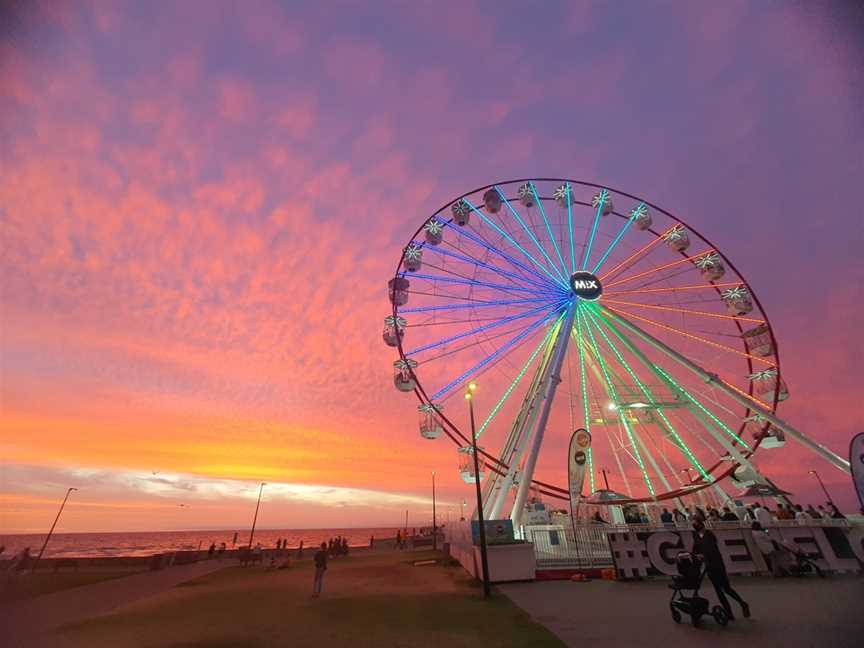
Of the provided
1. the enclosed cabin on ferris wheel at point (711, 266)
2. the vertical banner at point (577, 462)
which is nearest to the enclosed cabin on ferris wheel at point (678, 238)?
the enclosed cabin on ferris wheel at point (711, 266)

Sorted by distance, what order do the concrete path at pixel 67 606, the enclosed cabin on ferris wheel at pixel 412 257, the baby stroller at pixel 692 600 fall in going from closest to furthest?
the baby stroller at pixel 692 600, the concrete path at pixel 67 606, the enclosed cabin on ferris wheel at pixel 412 257

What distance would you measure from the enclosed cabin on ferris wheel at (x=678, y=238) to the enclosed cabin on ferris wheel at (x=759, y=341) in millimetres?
6105

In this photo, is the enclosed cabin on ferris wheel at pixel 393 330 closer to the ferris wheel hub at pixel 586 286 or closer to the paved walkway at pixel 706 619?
the ferris wheel hub at pixel 586 286

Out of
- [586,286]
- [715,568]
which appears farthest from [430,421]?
[715,568]

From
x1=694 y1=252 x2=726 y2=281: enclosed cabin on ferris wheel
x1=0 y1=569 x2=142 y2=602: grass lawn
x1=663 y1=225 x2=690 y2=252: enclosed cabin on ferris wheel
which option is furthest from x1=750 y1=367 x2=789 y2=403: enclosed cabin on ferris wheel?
x1=0 y1=569 x2=142 y2=602: grass lawn

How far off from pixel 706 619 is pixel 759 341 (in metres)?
20.6

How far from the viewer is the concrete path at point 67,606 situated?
8.87 m

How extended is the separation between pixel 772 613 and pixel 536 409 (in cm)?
1117

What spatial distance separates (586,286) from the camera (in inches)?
871

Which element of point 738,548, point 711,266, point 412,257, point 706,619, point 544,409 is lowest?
point 706,619

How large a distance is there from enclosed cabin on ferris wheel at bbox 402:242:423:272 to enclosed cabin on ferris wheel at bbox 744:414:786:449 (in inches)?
786

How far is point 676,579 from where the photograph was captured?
7754 millimetres

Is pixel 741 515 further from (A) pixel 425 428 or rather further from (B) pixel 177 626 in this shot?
(B) pixel 177 626

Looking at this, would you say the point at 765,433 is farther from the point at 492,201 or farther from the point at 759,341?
the point at 492,201
